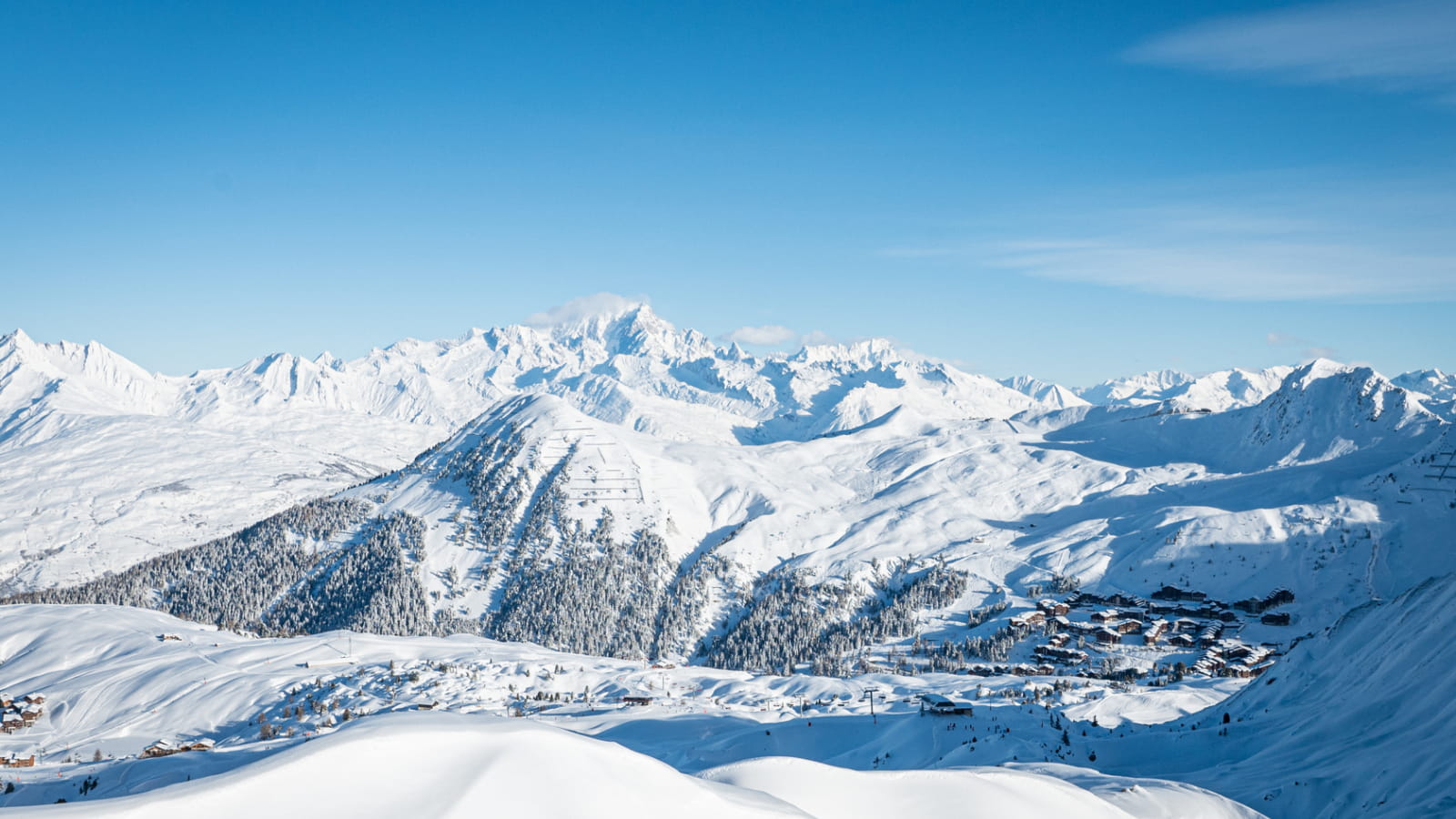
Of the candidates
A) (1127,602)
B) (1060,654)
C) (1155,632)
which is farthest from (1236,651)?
(1127,602)

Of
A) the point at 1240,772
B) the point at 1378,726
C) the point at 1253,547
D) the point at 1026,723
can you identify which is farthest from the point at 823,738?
the point at 1253,547

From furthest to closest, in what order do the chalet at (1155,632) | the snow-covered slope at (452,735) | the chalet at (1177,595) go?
the chalet at (1177,595)
the chalet at (1155,632)
the snow-covered slope at (452,735)

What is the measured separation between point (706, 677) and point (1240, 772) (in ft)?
247

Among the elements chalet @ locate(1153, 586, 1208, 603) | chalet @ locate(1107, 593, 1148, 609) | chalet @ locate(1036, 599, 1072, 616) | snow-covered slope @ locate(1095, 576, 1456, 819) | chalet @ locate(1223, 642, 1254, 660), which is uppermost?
snow-covered slope @ locate(1095, 576, 1456, 819)

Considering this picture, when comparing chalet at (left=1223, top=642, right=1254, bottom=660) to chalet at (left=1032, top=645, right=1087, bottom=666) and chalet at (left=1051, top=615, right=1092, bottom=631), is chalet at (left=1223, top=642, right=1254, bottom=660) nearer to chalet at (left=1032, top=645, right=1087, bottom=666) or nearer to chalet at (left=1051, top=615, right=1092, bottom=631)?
chalet at (left=1032, top=645, right=1087, bottom=666)

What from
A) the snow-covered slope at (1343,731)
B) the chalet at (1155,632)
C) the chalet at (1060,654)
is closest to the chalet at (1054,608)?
the chalet at (1155,632)

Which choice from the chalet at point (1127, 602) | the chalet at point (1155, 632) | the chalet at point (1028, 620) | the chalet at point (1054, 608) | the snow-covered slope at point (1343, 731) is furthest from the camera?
the chalet at point (1127, 602)

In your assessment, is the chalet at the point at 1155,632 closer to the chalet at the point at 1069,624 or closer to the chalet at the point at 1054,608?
the chalet at the point at 1069,624

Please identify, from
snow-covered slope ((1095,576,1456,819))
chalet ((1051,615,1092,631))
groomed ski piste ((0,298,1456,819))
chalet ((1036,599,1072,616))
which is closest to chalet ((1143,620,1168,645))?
groomed ski piste ((0,298,1456,819))

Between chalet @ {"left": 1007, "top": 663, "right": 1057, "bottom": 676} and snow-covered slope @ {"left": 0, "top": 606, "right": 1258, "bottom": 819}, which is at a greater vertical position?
snow-covered slope @ {"left": 0, "top": 606, "right": 1258, "bottom": 819}

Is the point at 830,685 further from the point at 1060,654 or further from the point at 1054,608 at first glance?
the point at 1054,608

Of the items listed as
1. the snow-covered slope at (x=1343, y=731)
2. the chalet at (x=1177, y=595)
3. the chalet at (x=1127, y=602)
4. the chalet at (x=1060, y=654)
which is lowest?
→ the chalet at (x=1060, y=654)

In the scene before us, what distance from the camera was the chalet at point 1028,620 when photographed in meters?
150

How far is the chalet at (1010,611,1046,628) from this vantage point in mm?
150250
